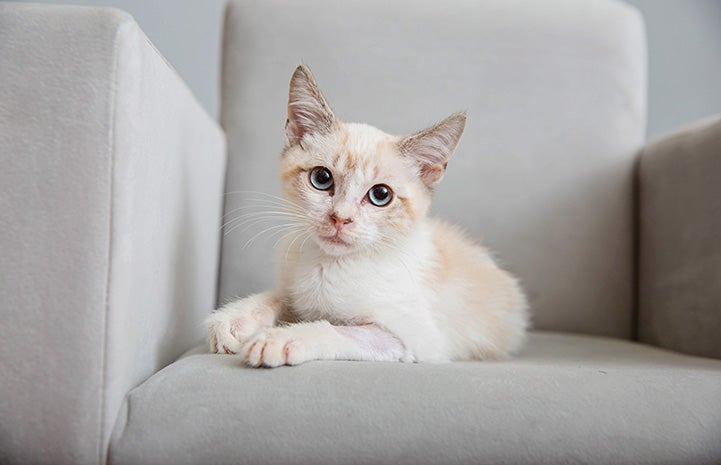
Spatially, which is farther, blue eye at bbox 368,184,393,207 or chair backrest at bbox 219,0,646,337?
chair backrest at bbox 219,0,646,337

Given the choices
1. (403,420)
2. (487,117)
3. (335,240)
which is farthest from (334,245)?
(487,117)

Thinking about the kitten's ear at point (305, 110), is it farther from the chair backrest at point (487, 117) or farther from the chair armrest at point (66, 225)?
the chair backrest at point (487, 117)

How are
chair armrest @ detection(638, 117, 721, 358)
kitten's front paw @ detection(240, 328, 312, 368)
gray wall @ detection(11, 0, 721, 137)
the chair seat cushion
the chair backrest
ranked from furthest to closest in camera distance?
1. gray wall @ detection(11, 0, 721, 137)
2. the chair backrest
3. chair armrest @ detection(638, 117, 721, 358)
4. kitten's front paw @ detection(240, 328, 312, 368)
5. the chair seat cushion

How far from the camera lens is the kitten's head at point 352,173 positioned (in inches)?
46.5

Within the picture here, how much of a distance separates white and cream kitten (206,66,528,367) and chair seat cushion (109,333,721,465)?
17cm

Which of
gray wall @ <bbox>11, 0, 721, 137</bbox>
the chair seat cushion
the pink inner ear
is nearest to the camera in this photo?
the chair seat cushion

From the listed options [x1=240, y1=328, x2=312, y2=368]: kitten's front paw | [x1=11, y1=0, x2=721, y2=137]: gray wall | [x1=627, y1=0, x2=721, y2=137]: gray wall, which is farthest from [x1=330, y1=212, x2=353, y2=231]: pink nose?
[x1=627, y1=0, x2=721, y2=137]: gray wall

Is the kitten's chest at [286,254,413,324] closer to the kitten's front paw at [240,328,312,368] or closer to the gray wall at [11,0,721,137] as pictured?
the kitten's front paw at [240,328,312,368]

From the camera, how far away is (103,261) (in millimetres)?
907

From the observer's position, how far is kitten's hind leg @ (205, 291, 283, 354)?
1143mm

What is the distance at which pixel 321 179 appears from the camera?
1232mm

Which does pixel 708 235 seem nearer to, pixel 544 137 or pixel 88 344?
pixel 544 137

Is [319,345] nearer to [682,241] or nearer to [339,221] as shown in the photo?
[339,221]

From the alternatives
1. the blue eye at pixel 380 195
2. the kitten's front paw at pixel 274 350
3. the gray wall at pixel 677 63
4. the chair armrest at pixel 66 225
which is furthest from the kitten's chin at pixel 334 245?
the gray wall at pixel 677 63
